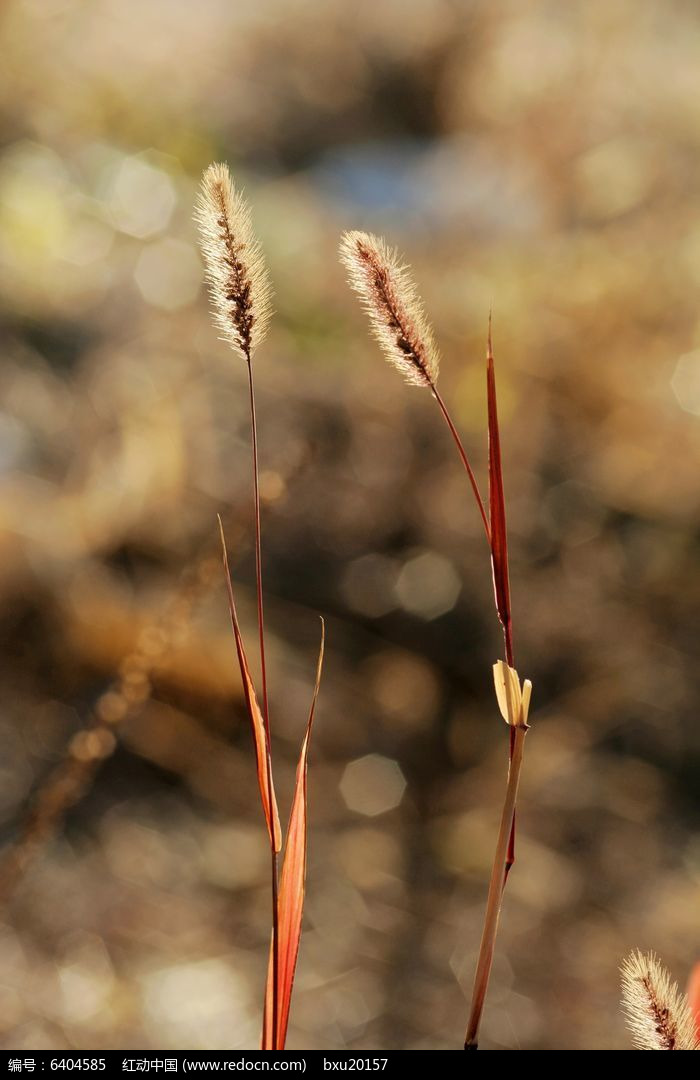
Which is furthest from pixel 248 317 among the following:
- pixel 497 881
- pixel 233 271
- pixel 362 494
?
pixel 362 494

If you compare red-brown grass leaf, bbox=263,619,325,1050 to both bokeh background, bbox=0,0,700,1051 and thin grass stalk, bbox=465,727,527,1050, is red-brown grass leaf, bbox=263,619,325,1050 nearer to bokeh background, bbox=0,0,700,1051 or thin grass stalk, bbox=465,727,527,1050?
thin grass stalk, bbox=465,727,527,1050

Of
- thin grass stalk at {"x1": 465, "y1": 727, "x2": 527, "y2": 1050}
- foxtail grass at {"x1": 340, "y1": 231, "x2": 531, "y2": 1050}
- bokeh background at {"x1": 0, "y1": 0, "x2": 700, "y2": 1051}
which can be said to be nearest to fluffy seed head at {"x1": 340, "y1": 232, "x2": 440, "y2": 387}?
foxtail grass at {"x1": 340, "y1": 231, "x2": 531, "y2": 1050}

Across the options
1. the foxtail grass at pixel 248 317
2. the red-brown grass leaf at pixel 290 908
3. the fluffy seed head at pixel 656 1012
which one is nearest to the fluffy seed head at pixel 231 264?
the foxtail grass at pixel 248 317

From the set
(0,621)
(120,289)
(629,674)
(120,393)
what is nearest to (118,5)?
(120,289)

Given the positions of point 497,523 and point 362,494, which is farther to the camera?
point 362,494

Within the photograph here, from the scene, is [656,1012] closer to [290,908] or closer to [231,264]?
[290,908]
